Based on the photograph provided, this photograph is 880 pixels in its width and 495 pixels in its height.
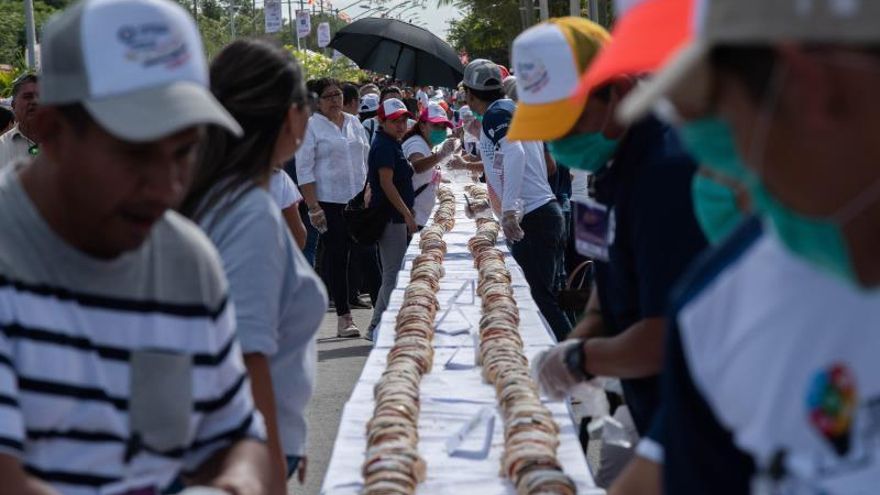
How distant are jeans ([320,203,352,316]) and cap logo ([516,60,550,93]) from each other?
6.72 metres

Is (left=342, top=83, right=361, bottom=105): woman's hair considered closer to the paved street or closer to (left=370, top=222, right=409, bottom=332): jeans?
the paved street

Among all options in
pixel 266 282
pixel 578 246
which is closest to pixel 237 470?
pixel 266 282

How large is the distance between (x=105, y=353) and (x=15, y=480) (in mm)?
241

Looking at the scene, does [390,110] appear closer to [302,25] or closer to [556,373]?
[556,373]

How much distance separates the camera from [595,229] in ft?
11.3

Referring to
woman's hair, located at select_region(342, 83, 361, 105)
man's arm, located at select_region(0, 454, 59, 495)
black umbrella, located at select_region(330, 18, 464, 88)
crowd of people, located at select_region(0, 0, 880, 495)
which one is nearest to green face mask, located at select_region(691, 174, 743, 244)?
crowd of people, located at select_region(0, 0, 880, 495)

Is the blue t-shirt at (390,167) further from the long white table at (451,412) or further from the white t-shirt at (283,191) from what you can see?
the white t-shirt at (283,191)

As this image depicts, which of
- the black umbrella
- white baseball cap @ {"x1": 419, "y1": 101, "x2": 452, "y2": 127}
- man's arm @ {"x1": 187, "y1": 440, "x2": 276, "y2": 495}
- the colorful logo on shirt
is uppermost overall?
the colorful logo on shirt

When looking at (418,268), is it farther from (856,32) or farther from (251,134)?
(856,32)

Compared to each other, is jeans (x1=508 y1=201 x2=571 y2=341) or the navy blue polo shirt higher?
the navy blue polo shirt

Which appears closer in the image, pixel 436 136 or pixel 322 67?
pixel 436 136

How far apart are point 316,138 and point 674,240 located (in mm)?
7999

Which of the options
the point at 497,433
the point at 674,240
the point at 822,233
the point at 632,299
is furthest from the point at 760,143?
the point at 497,433

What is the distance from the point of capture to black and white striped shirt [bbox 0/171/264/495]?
199cm
